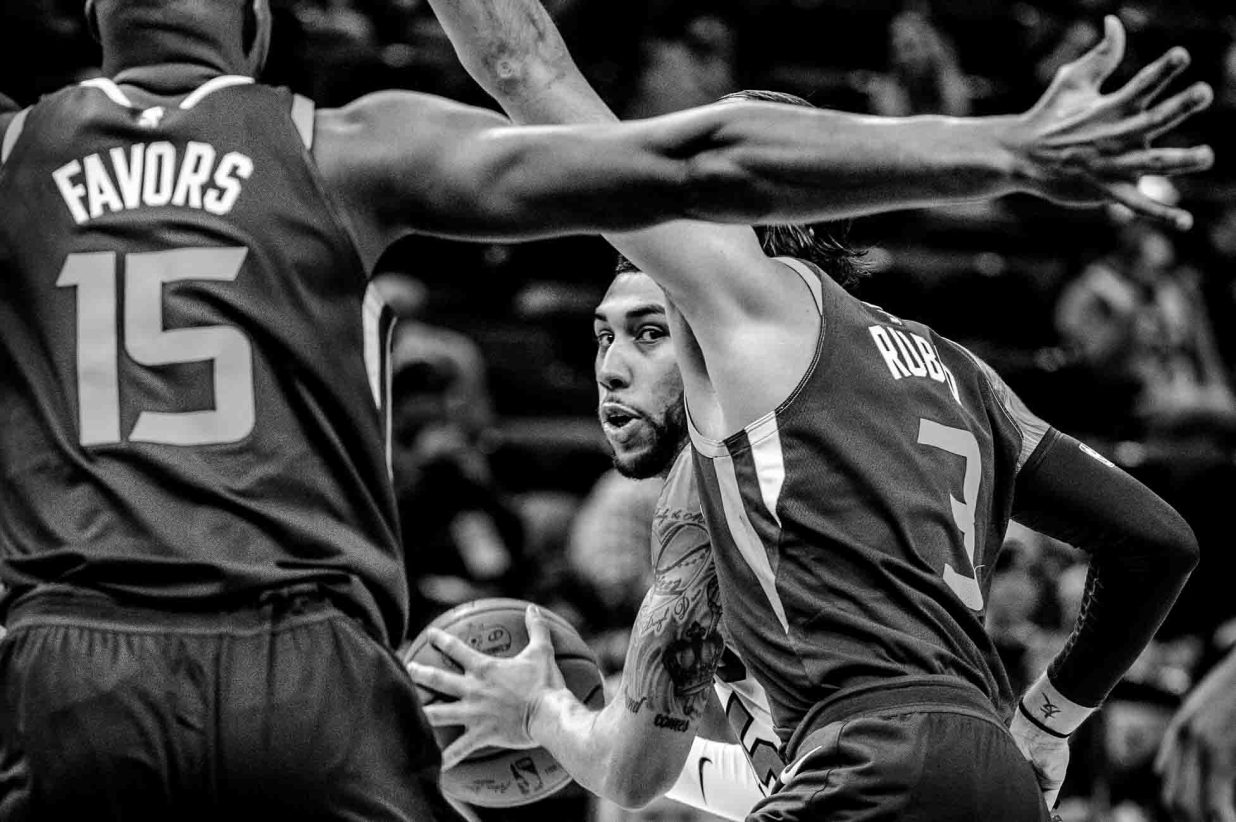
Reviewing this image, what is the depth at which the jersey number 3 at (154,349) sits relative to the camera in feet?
8.21

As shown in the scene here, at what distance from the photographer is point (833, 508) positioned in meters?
3.14

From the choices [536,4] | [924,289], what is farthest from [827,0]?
[536,4]

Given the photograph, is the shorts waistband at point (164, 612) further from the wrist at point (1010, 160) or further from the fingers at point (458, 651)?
the fingers at point (458, 651)

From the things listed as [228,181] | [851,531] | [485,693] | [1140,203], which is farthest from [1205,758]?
[228,181]

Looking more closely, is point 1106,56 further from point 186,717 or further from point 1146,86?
point 186,717

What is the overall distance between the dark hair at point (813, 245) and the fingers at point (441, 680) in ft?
3.51

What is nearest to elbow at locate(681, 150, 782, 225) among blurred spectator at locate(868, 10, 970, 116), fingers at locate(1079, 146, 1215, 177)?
fingers at locate(1079, 146, 1215, 177)

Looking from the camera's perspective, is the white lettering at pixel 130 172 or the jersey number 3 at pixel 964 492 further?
the jersey number 3 at pixel 964 492

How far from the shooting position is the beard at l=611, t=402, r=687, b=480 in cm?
399

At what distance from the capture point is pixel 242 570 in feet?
8.06

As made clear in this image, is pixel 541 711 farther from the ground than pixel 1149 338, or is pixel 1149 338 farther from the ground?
pixel 541 711

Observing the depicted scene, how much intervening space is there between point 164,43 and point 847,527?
4.87ft

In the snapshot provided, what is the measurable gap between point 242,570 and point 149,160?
65 centimetres

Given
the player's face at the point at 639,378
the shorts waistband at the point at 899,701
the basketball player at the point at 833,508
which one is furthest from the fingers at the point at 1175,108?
the player's face at the point at 639,378
